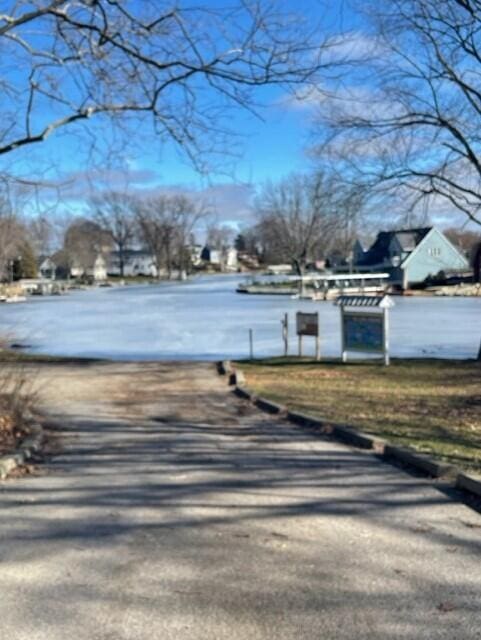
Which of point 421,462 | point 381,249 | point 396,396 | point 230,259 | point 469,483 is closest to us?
point 469,483

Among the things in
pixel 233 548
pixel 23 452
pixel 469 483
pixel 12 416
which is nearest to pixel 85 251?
Answer: pixel 12 416

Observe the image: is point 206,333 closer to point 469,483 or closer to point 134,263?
point 469,483

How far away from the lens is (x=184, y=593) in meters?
3.73

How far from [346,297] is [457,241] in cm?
7891

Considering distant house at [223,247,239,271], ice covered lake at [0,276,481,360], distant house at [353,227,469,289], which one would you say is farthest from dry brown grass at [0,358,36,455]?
distant house at [223,247,239,271]

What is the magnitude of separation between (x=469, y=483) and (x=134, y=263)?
494ft

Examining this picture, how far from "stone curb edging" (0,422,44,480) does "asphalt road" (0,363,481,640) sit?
0.24 metres

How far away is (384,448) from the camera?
761cm

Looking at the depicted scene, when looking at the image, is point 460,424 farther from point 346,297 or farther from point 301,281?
point 301,281

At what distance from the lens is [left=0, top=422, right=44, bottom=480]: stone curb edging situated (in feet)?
22.2

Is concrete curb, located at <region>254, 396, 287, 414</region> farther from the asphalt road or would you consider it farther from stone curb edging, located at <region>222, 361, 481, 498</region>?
the asphalt road

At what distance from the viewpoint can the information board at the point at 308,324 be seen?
71.1 feet

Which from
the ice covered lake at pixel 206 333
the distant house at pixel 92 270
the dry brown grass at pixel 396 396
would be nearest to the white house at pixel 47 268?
the distant house at pixel 92 270

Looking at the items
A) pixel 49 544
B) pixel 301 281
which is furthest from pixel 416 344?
pixel 301 281
